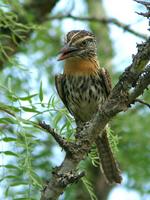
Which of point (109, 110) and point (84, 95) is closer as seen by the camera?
point (109, 110)

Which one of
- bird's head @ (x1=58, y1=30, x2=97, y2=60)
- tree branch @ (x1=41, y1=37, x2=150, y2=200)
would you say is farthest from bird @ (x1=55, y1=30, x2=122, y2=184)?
tree branch @ (x1=41, y1=37, x2=150, y2=200)

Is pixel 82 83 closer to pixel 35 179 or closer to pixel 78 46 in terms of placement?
pixel 78 46

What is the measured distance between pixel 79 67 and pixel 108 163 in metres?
0.95

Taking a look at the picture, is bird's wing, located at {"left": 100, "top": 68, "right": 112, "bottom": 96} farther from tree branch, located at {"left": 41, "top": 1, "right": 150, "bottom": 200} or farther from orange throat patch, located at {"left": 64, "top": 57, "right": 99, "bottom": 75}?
tree branch, located at {"left": 41, "top": 1, "right": 150, "bottom": 200}

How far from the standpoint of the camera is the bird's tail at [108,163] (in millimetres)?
5816

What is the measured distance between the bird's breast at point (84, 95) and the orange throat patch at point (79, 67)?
0.05 meters

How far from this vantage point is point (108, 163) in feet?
19.4

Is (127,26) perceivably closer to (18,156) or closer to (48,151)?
(48,151)

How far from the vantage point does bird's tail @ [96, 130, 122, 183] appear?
19.1ft

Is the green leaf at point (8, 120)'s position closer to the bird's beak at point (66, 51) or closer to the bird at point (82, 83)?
the bird's beak at point (66, 51)

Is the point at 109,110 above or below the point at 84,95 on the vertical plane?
below

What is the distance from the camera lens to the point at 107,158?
5.89 metres

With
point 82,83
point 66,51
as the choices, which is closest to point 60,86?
point 82,83

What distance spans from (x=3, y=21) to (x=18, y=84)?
2369mm
